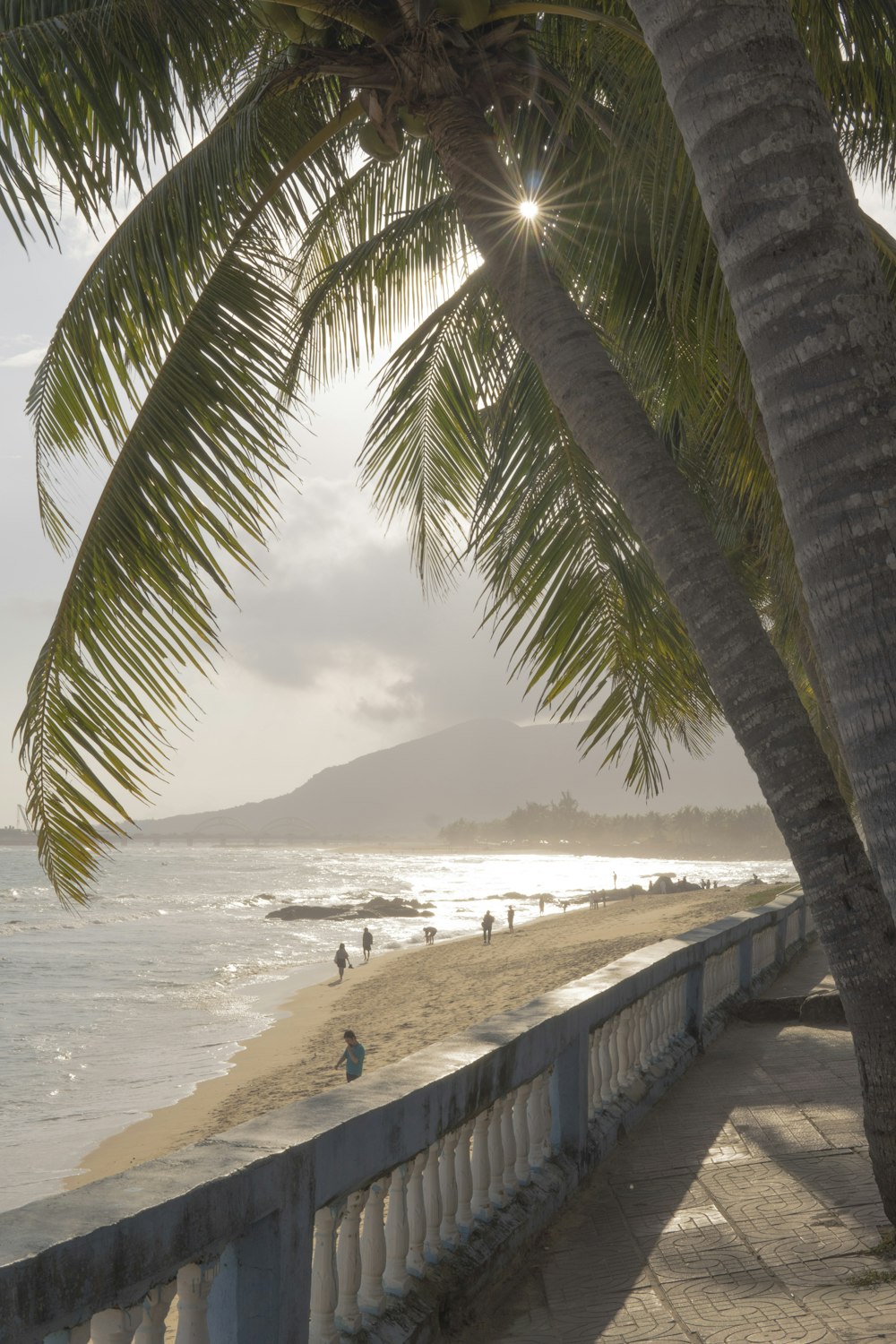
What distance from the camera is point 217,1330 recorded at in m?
2.23

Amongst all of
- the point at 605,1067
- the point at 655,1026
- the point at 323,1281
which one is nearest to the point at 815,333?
the point at 323,1281

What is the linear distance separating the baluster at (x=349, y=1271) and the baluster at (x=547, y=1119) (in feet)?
5.45

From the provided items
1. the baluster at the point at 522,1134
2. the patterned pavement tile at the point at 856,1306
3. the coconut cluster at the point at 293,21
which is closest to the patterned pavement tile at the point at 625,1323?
the patterned pavement tile at the point at 856,1306

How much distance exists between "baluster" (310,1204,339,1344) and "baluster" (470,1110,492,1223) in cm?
104

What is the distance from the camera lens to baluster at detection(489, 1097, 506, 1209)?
3.74m

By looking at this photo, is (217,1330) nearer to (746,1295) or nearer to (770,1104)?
(746,1295)

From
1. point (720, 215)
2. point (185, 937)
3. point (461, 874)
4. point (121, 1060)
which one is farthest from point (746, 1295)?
point (461, 874)

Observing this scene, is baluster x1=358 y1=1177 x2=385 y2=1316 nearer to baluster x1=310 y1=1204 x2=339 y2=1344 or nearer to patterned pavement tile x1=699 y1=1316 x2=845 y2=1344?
baluster x1=310 y1=1204 x2=339 y2=1344

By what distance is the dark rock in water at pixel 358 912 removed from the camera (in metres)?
63.4

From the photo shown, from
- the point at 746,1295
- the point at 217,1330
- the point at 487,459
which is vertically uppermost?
the point at 487,459

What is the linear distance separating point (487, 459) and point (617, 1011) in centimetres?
400

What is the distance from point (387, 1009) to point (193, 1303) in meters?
22.7

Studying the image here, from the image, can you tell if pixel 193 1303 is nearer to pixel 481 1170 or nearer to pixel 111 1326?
pixel 111 1326

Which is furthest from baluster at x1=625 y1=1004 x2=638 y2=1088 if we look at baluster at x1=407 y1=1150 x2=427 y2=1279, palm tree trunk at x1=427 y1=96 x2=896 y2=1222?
baluster at x1=407 y1=1150 x2=427 y2=1279
